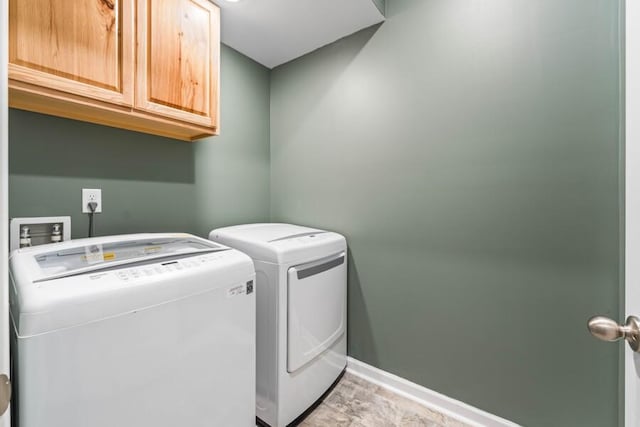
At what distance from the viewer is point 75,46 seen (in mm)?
995

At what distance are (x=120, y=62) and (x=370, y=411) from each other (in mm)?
2099

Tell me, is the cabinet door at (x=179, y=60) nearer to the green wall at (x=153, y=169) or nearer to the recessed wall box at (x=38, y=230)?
the green wall at (x=153, y=169)

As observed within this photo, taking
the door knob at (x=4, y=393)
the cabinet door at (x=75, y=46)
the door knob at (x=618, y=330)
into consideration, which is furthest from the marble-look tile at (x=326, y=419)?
the cabinet door at (x=75, y=46)

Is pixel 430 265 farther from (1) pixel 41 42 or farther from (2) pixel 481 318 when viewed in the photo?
(1) pixel 41 42

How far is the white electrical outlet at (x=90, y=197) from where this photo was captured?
128 centimetres

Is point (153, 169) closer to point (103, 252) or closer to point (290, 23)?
point (103, 252)

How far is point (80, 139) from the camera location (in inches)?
49.8

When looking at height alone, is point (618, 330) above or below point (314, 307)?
above

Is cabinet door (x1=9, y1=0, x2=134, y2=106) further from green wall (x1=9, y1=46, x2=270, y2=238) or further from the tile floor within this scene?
the tile floor

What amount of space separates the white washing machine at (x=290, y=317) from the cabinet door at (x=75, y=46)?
0.86 meters

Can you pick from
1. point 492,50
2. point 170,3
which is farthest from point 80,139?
point 492,50

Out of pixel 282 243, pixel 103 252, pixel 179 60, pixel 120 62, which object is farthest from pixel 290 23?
pixel 103 252

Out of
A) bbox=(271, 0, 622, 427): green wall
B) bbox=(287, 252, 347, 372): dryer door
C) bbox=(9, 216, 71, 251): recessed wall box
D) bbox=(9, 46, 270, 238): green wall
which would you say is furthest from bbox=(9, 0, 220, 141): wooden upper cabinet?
bbox=(287, 252, 347, 372): dryer door

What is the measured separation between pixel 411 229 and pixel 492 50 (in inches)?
39.0
